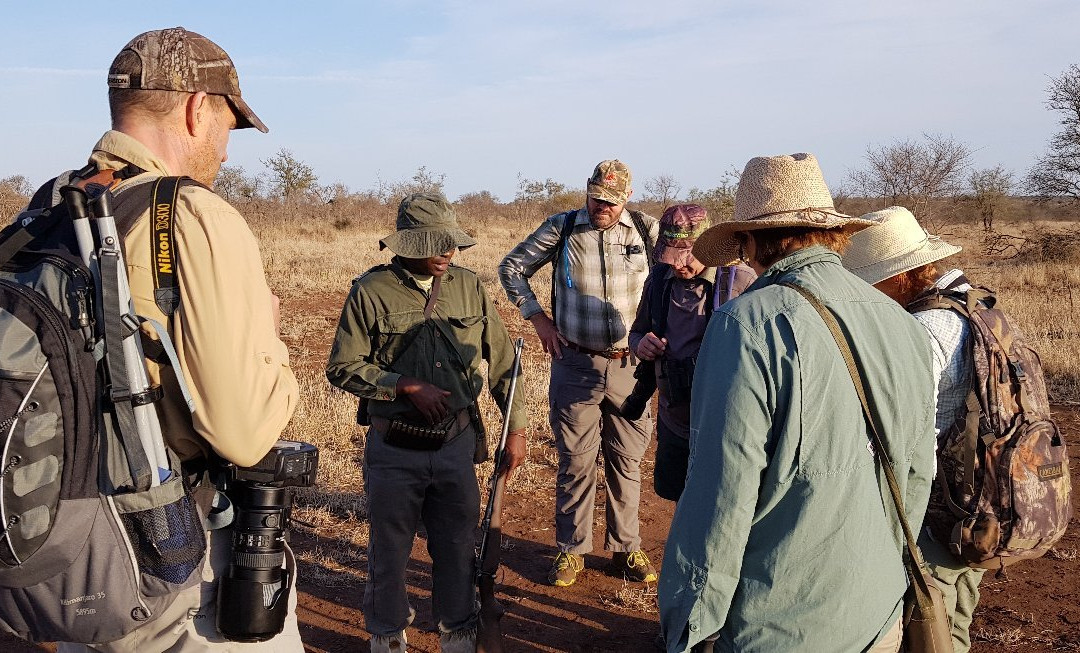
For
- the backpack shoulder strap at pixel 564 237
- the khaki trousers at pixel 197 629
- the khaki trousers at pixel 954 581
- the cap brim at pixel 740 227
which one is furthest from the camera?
the backpack shoulder strap at pixel 564 237

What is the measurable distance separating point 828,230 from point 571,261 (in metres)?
2.85

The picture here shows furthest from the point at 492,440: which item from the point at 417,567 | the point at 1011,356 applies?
the point at 1011,356

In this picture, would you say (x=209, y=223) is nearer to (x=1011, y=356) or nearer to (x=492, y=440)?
(x=1011, y=356)

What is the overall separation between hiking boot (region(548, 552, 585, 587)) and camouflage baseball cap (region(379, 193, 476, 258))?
197cm

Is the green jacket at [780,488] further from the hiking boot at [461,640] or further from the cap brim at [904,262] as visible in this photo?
the hiking boot at [461,640]

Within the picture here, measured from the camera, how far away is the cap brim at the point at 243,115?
227cm

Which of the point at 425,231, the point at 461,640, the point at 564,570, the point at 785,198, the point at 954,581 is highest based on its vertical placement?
the point at 785,198

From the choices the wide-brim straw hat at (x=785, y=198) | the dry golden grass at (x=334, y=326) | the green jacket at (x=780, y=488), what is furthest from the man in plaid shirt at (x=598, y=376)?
the green jacket at (x=780, y=488)

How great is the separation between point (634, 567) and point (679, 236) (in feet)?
6.32

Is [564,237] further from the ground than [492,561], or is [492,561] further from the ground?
[564,237]

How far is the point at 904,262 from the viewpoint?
123 inches

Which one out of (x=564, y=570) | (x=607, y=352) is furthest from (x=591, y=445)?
(x=564, y=570)

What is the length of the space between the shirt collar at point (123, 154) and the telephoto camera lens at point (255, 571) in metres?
0.78

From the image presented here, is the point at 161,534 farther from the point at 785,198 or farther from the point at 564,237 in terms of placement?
the point at 564,237
